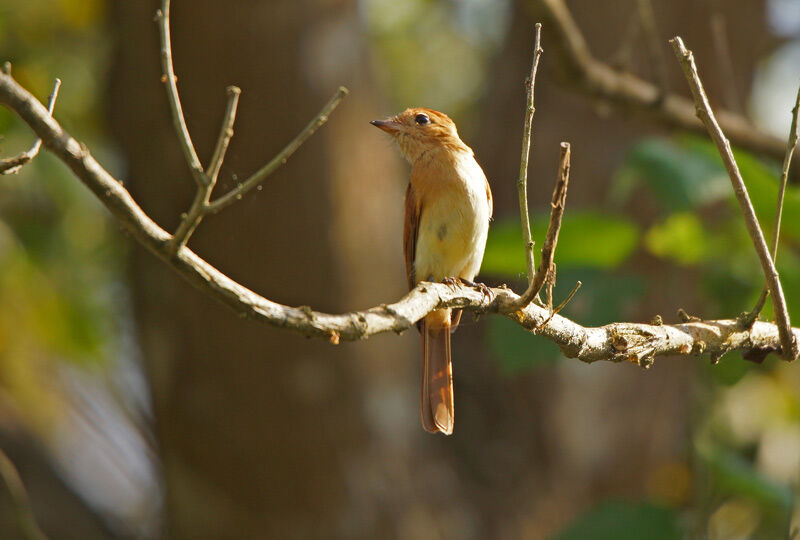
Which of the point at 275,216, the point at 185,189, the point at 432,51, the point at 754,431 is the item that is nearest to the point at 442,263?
the point at 275,216

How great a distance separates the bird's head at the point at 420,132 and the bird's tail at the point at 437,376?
0.69 metres

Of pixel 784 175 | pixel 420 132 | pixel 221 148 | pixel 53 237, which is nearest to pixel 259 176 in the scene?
pixel 221 148

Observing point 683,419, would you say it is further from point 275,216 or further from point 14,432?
point 14,432

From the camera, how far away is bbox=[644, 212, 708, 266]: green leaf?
3.67 metres

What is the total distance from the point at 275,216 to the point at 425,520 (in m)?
1.92

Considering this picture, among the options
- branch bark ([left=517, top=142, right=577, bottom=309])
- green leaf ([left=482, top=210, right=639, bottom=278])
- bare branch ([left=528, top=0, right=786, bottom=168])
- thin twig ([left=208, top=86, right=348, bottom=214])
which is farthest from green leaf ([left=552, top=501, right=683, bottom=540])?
thin twig ([left=208, top=86, right=348, bottom=214])

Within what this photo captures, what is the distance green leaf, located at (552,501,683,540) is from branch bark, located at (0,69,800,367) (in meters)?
1.40

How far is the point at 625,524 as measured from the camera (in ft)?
12.2

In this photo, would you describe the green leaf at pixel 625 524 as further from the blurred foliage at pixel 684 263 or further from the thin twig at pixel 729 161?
the thin twig at pixel 729 161

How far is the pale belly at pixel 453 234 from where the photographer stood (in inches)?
145

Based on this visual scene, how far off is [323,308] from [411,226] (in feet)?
3.83

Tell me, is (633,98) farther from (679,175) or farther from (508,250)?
(508,250)

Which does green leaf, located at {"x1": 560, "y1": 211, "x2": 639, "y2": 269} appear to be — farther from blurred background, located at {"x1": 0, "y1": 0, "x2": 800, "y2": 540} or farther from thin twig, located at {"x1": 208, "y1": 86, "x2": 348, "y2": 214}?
thin twig, located at {"x1": 208, "y1": 86, "x2": 348, "y2": 214}

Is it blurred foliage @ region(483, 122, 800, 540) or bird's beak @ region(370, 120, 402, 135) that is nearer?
blurred foliage @ region(483, 122, 800, 540)
